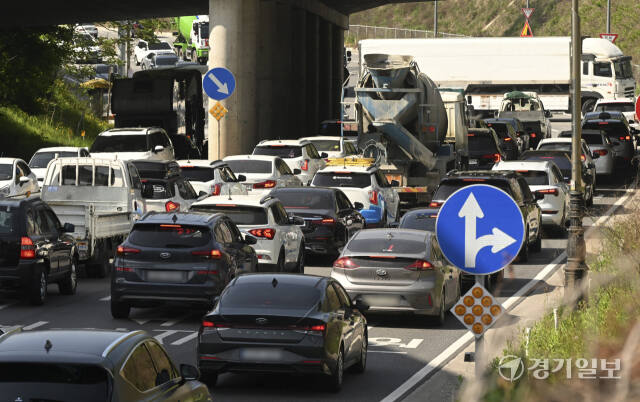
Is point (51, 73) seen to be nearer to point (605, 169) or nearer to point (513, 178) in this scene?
point (605, 169)

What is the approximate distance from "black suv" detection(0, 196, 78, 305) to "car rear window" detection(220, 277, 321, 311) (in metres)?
6.22

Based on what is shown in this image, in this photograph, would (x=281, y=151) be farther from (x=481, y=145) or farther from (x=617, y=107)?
(x=617, y=107)

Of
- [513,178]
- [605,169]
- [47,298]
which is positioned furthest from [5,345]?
[605,169]

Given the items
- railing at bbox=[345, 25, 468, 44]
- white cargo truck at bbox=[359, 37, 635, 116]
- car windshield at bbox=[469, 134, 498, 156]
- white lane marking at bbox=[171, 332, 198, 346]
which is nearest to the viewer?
white lane marking at bbox=[171, 332, 198, 346]

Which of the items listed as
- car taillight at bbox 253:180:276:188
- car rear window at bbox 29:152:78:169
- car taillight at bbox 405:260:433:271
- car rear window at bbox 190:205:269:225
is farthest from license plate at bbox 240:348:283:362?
car rear window at bbox 29:152:78:169

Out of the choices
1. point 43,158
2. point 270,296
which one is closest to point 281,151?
point 43,158

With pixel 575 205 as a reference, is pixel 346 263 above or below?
below

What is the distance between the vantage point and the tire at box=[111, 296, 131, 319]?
18281mm

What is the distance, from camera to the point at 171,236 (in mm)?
18203

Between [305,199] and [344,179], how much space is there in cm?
347

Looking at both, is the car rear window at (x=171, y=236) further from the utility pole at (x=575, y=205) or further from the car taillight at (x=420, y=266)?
the utility pole at (x=575, y=205)

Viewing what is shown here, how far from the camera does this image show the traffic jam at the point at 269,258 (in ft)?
35.1

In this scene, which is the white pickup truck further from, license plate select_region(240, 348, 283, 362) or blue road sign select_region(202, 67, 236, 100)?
license plate select_region(240, 348, 283, 362)

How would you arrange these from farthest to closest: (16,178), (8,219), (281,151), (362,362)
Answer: (281,151)
(16,178)
(8,219)
(362,362)
